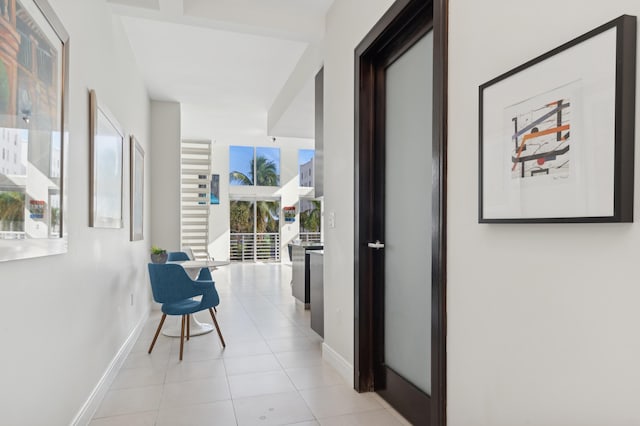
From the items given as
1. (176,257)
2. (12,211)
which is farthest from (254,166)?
(12,211)

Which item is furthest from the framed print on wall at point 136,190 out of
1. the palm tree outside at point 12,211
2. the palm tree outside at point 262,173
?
the palm tree outside at point 262,173

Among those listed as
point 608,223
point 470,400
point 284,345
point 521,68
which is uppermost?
point 521,68

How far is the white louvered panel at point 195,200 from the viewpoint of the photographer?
7.87 m

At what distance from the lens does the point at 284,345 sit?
11.9 ft

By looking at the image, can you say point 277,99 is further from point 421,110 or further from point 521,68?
point 521,68

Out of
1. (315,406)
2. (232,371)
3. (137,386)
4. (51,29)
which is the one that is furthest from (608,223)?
(137,386)

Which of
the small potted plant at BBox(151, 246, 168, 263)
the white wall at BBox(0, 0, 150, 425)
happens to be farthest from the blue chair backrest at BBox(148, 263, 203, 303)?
the small potted plant at BBox(151, 246, 168, 263)

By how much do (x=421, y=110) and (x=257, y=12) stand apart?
1848mm

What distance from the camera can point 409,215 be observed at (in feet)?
7.50

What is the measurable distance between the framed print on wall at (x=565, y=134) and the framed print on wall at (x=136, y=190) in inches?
137

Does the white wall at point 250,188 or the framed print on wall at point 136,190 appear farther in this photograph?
the white wall at point 250,188

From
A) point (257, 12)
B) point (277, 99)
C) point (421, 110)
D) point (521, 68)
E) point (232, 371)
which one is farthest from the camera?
point (277, 99)

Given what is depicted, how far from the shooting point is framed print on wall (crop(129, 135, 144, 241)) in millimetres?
3879

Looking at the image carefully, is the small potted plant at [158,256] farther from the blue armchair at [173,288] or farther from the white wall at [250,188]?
the white wall at [250,188]
